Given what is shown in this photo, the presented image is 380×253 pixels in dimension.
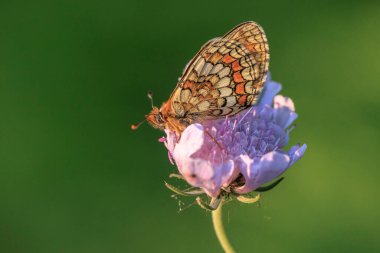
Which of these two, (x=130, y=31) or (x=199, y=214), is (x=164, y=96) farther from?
(x=199, y=214)

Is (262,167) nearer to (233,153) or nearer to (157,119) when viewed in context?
(233,153)

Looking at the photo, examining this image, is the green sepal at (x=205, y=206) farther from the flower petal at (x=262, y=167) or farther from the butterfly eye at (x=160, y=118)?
the butterfly eye at (x=160, y=118)

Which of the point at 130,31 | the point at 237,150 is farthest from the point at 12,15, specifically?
the point at 237,150

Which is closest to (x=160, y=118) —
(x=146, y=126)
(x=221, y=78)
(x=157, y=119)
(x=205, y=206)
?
(x=157, y=119)

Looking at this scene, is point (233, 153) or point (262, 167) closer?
point (262, 167)

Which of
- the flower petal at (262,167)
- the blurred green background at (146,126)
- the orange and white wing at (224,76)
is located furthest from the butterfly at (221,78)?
the blurred green background at (146,126)

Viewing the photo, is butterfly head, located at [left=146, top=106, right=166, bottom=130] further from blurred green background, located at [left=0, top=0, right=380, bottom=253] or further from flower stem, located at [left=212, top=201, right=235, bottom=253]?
blurred green background, located at [left=0, top=0, right=380, bottom=253]
